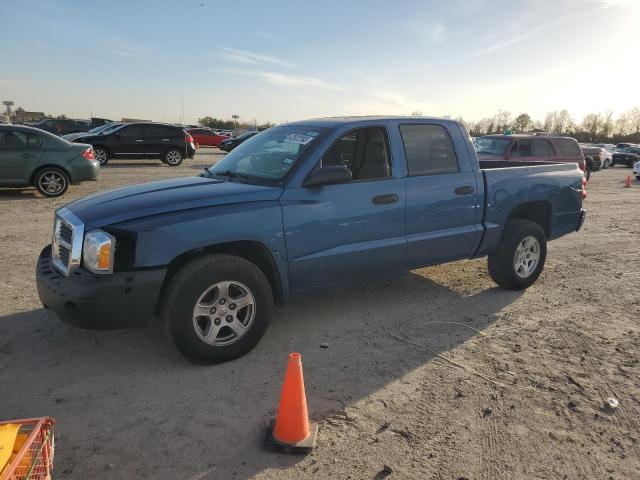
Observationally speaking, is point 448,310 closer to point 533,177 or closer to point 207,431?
point 533,177

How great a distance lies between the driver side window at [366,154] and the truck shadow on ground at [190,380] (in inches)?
55.0

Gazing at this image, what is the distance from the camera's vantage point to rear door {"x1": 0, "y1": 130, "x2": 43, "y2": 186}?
33.9ft

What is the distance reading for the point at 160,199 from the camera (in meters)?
3.70

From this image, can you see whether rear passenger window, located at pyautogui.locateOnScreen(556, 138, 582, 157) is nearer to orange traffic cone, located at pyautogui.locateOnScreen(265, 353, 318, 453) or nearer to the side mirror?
the side mirror

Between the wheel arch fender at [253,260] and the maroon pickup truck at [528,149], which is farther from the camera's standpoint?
the maroon pickup truck at [528,149]

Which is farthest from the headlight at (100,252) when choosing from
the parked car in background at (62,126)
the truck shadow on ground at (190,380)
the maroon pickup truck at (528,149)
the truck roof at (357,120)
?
the parked car in background at (62,126)

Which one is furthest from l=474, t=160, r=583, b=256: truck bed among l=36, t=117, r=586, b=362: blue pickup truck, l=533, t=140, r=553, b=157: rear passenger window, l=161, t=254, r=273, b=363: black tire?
l=533, t=140, r=553, b=157: rear passenger window

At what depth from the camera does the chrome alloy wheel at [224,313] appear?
11.8ft

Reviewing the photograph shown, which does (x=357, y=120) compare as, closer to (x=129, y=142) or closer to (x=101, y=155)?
(x=129, y=142)

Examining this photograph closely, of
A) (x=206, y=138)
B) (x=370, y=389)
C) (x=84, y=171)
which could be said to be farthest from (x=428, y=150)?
(x=206, y=138)

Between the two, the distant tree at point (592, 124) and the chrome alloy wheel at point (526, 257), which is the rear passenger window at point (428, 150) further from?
the distant tree at point (592, 124)

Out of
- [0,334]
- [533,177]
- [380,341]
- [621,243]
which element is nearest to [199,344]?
[380,341]

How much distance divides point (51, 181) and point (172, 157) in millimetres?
8723

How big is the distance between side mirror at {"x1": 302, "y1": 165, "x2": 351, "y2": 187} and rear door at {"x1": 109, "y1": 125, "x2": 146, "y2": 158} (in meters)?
16.6
